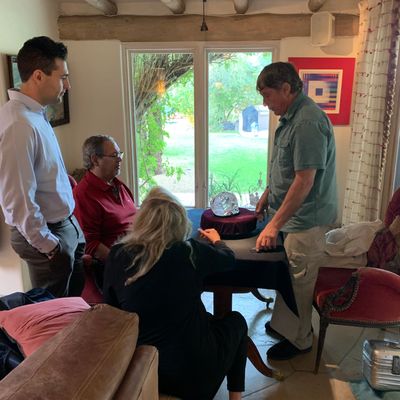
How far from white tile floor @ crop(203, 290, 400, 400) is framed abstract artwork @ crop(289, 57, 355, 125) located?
1807 millimetres

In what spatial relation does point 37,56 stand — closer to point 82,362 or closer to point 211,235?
point 211,235

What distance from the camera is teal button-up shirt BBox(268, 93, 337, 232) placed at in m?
1.89

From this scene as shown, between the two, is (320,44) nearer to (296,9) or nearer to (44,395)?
(296,9)

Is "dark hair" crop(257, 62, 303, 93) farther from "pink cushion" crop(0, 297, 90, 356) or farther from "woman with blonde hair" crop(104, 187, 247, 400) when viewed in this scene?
"pink cushion" crop(0, 297, 90, 356)

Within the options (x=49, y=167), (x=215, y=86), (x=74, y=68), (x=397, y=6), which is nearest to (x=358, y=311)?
(x=49, y=167)

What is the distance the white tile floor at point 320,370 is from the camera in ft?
6.62

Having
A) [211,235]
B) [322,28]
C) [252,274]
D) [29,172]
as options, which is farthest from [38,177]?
[322,28]

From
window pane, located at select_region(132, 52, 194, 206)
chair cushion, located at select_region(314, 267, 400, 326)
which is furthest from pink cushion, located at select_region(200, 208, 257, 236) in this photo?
window pane, located at select_region(132, 52, 194, 206)

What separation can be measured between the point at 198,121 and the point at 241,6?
104cm

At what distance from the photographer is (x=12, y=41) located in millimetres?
2840

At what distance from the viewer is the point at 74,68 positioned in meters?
3.71

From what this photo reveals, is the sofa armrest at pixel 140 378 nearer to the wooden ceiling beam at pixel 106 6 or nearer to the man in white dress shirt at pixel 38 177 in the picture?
the man in white dress shirt at pixel 38 177

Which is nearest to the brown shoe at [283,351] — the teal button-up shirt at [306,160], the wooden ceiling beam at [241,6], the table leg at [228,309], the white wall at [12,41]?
the table leg at [228,309]

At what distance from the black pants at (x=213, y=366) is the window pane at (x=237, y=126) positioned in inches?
94.4
